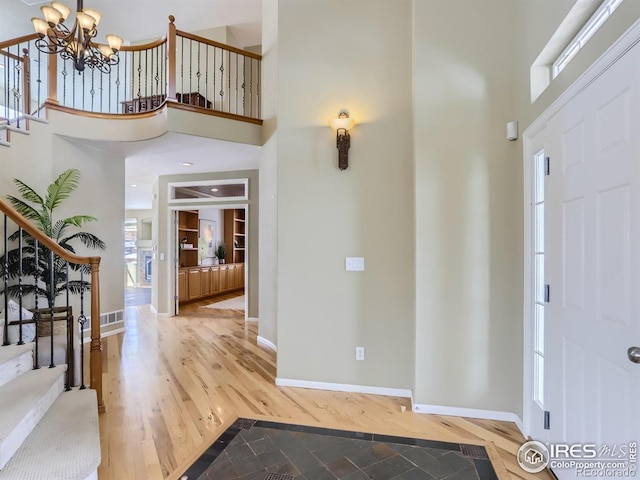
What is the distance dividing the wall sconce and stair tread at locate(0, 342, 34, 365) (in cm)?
279

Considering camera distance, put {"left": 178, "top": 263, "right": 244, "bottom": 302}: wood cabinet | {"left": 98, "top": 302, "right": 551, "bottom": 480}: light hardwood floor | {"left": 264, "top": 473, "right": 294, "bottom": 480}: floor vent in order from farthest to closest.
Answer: {"left": 178, "top": 263, "right": 244, "bottom": 302}: wood cabinet
{"left": 98, "top": 302, "right": 551, "bottom": 480}: light hardwood floor
{"left": 264, "top": 473, "right": 294, "bottom": 480}: floor vent

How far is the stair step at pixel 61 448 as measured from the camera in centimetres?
169

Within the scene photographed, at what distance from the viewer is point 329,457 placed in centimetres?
217

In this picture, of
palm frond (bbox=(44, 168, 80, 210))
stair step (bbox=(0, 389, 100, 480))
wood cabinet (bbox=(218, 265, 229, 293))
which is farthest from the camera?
wood cabinet (bbox=(218, 265, 229, 293))

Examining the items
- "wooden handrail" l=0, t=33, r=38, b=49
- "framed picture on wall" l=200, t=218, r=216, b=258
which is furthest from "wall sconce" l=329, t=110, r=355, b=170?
"framed picture on wall" l=200, t=218, r=216, b=258

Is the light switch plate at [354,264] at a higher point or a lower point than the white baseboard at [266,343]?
higher

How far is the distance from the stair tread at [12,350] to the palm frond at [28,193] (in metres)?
2.13

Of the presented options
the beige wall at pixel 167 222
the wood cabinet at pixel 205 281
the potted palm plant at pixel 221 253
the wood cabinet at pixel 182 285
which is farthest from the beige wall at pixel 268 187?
the potted palm plant at pixel 221 253

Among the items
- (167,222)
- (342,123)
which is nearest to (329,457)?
(342,123)

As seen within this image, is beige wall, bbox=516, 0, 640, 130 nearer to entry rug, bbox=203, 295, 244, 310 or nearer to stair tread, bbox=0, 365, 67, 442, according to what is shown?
stair tread, bbox=0, 365, 67, 442

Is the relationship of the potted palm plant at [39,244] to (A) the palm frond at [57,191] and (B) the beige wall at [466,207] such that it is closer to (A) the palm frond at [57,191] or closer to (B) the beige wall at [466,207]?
(A) the palm frond at [57,191]

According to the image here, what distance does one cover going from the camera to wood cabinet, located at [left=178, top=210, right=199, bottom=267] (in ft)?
26.6

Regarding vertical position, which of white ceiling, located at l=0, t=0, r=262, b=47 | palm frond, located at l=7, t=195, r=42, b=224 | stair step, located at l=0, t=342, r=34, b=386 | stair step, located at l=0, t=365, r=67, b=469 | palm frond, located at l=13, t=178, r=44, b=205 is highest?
white ceiling, located at l=0, t=0, r=262, b=47

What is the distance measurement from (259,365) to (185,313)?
3443mm
